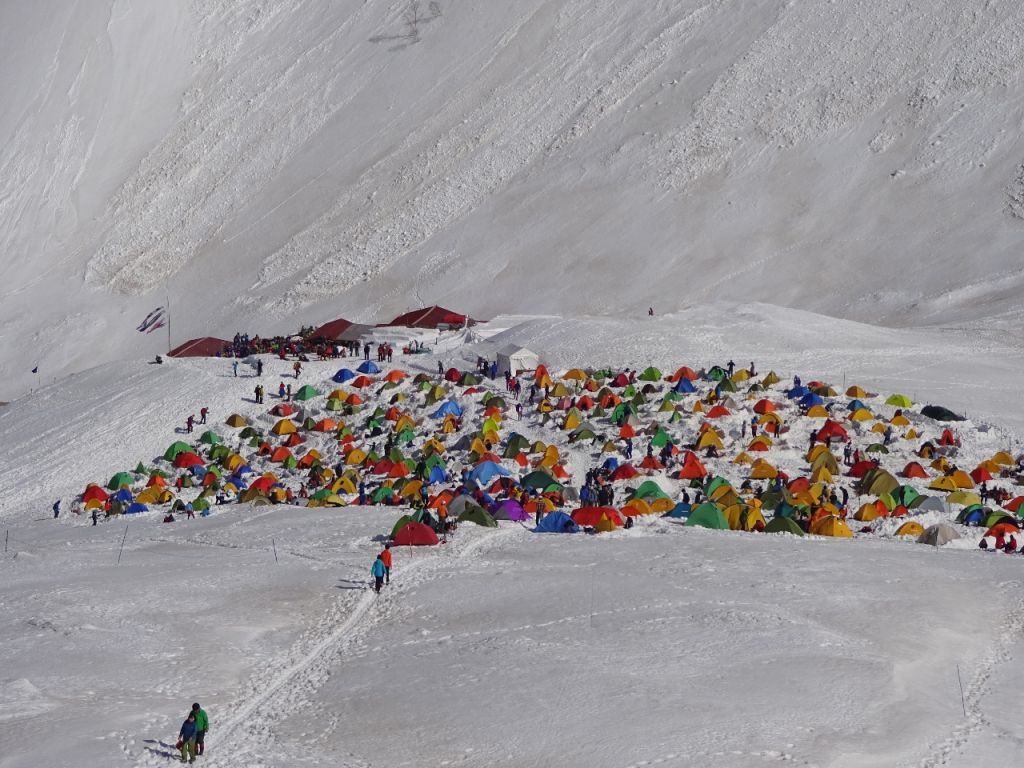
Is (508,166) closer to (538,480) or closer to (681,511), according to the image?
(538,480)

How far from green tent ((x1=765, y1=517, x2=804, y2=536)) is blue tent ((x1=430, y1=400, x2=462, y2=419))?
16.1 meters

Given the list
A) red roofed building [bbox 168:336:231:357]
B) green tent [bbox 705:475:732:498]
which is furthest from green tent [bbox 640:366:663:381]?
red roofed building [bbox 168:336:231:357]

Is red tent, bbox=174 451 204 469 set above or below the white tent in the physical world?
below

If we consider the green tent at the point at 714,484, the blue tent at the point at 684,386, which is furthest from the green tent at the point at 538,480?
the blue tent at the point at 684,386

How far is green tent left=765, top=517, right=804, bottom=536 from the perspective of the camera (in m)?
31.7

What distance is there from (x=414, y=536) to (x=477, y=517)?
3.06 meters

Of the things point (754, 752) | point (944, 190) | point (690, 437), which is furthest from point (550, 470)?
point (944, 190)

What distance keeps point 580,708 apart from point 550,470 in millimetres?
20073

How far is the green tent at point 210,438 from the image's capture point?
1838 inches

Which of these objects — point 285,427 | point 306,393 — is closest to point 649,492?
point 285,427

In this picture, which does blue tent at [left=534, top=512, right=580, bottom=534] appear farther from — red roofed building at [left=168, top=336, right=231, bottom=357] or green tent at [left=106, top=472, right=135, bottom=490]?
red roofed building at [left=168, top=336, right=231, bottom=357]

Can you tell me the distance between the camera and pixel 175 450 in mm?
45781

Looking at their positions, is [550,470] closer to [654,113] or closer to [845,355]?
[845,355]

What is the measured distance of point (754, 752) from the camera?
1756 centimetres
